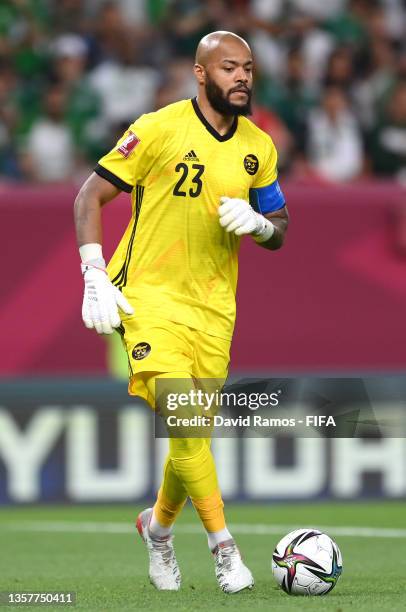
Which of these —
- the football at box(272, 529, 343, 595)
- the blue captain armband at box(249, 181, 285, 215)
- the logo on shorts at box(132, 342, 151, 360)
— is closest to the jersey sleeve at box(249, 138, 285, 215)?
the blue captain armband at box(249, 181, 285, 215)

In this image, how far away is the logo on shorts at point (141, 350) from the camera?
6.84 m

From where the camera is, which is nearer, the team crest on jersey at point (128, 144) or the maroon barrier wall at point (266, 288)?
the team crest on jersey at point (128, 144)

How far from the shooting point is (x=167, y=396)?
6773 millimetres

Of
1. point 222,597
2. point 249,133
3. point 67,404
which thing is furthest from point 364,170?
point 222,597

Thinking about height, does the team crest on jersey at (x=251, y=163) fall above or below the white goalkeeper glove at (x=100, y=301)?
above

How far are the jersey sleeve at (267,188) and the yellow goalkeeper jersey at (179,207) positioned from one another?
7cm

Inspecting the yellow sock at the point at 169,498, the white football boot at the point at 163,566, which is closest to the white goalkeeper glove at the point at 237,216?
the yellow sock at the point at 169,498

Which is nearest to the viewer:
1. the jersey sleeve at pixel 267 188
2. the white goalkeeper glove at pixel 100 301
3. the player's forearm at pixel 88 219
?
the white goalkeeper glove at pixel 100 301

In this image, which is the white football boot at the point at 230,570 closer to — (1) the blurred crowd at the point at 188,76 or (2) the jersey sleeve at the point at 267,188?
(2) the jersey sleeve at the point at 267,188

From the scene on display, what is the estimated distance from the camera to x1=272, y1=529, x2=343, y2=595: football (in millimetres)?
6836

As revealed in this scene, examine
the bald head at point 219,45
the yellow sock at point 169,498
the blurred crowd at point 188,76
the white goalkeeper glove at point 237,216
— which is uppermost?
the blurred crowd at point 188,76

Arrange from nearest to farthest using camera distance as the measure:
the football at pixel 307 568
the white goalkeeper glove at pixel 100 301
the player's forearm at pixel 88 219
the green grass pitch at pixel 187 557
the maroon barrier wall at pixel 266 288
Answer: the green grass pitch at pixel 187 557
the white goalkeeper glove at pixel 100 301
the football at pixel 307 568
the player's forearm at pixel 88 219
the maroon barrier wall at pixel 266 288

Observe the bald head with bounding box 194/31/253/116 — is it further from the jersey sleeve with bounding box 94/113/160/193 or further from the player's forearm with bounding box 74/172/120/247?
the player's forearm with bounding box 74/172/120/247

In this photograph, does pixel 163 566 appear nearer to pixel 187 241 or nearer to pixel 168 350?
pixel 168 350
